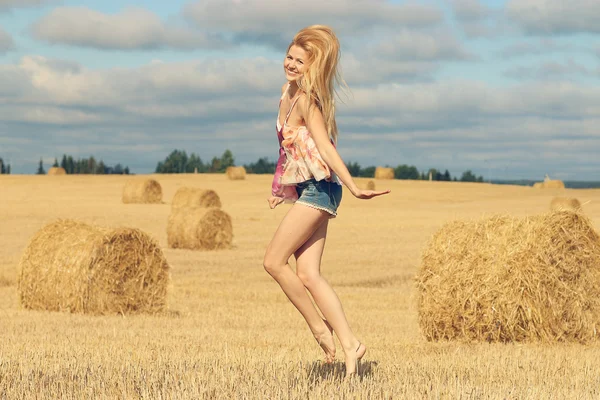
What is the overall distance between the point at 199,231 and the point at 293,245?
18626 millimetres

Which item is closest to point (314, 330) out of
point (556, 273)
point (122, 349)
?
point (122, 349)

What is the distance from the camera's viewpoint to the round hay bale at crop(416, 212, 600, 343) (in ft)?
30.7

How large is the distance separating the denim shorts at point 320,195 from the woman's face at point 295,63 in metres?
0.70

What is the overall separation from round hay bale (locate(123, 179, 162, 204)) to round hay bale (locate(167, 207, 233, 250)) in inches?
753

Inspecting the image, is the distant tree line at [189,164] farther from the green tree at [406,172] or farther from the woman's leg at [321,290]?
the woman's leg at [321,290]

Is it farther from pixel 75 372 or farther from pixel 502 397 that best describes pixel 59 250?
pixel 502 397

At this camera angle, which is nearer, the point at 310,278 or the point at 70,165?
the point at 310,278

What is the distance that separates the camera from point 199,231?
24.0 m

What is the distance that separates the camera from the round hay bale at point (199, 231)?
24094 millimetres

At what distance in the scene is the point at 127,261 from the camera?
41.0ft

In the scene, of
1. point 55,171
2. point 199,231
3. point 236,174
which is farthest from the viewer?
point 55,171

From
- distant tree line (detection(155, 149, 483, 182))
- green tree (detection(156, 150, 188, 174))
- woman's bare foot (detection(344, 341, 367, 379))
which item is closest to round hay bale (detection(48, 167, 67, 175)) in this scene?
distant tree line (detection(155, 149, 483, 182))

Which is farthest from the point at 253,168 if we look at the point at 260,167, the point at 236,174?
the point at 236,174

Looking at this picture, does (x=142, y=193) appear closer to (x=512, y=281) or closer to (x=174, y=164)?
(x=512, y=281)
